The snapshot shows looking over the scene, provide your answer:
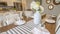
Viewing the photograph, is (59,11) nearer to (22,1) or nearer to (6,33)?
(22,1)

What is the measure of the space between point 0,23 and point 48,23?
101 cm

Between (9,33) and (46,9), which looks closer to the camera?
(9,33)

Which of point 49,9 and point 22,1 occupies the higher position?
point 22,1

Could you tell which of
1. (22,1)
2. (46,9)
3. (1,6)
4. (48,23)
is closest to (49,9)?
(46,9)

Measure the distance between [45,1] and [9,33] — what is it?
305 centimetres

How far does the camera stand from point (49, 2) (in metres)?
3.99

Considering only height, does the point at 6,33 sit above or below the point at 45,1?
below

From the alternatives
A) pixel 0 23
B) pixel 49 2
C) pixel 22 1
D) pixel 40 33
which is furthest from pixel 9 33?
pixel 22 1

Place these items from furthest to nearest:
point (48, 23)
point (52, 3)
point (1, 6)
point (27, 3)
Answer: point (1, 6), point (27, 3), point (52, 3), point (48, 23)

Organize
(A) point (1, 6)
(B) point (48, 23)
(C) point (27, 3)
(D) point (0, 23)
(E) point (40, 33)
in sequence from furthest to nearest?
1. (A) point (1, 6)
2. (C) point (27, 3)
3. (D) point (0, 23)
4. (B) point (48, 23)
5. (E) point (40, 33)

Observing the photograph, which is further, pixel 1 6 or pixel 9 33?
pixel 1 6

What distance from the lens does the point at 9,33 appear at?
1.35 metres

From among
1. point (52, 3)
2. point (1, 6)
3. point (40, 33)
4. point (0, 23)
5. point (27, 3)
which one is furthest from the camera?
point (1, 6)

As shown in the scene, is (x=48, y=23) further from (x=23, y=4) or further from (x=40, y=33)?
(x=23, y=4)
